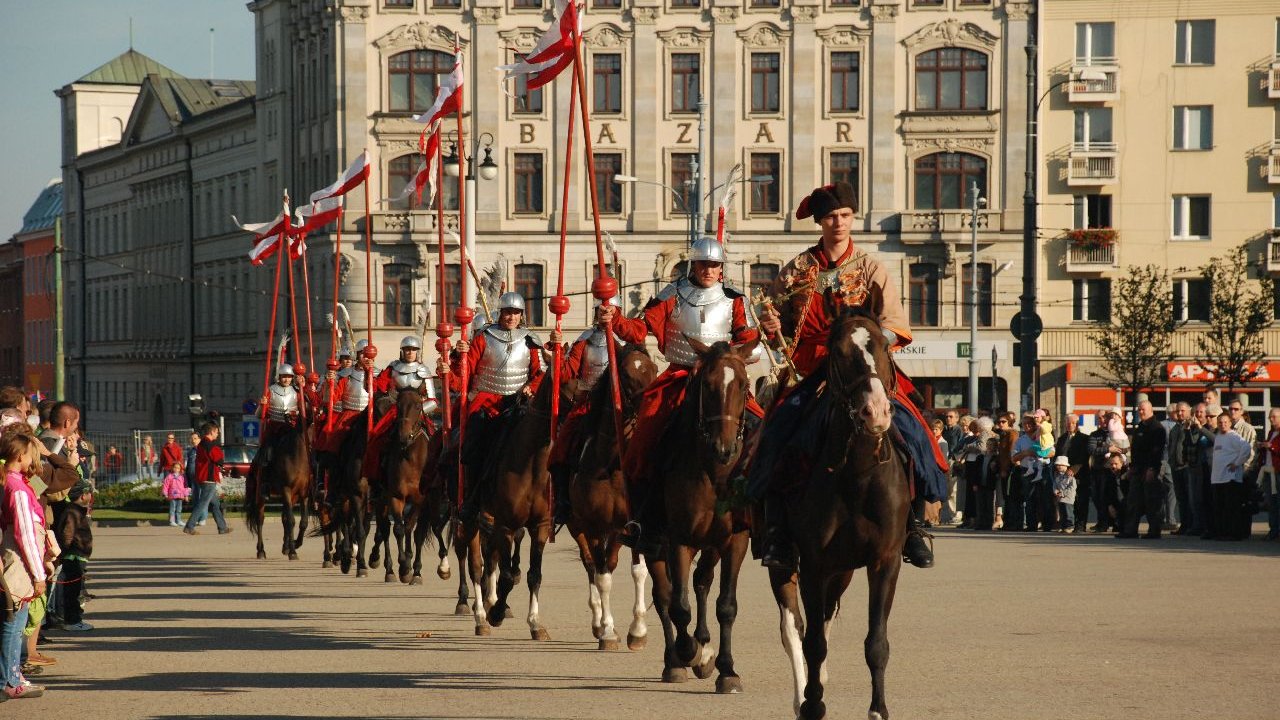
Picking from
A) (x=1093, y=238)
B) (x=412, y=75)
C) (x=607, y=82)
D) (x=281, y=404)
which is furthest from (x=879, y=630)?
(x=412, y=75)

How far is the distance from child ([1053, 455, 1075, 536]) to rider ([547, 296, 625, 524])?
50.8 ft

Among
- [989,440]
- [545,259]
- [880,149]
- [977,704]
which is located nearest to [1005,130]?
[880,149]

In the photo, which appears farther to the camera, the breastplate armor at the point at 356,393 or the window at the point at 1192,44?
the window at the point at 1192,44

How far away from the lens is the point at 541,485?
15992mm

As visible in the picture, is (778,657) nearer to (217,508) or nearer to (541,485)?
(541,485)

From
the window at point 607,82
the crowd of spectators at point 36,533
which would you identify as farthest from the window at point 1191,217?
the crowd of spectators at point 36,533

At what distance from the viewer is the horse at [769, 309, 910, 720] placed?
10.3 meters

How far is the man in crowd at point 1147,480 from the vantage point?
91.5ft

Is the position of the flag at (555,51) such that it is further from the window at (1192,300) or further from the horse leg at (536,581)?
the window at (1192,300)

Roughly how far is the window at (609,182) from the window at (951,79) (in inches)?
383

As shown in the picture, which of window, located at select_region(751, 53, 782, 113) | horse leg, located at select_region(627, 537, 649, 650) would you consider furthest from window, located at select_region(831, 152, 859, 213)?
horse leg, located at select_region(627, 537, 649, 650)

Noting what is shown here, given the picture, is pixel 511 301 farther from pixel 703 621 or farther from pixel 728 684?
pixel 728 684

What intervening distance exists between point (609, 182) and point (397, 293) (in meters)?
7.76

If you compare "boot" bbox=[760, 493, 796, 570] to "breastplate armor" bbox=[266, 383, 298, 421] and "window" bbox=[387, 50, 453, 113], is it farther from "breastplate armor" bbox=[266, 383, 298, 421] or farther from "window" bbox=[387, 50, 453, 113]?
"window" bbox=[387, 50, 453, 113]
